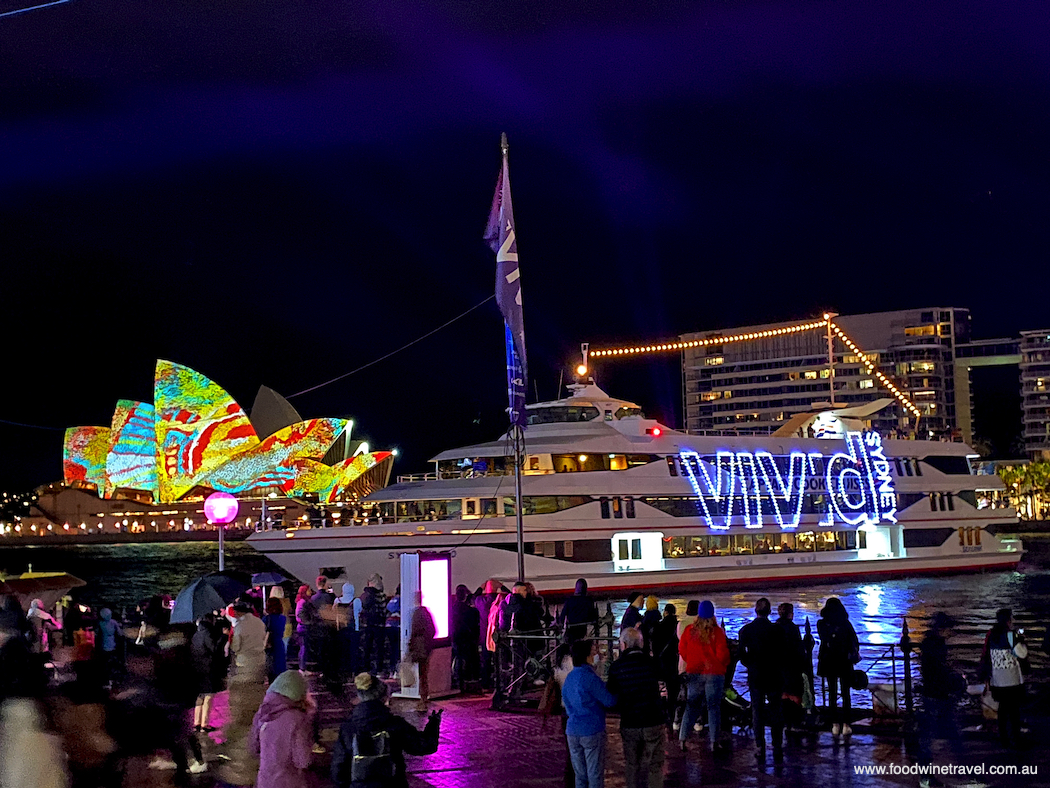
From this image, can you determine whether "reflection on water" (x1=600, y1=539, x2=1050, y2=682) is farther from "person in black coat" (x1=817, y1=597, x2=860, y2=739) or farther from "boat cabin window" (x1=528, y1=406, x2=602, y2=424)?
"boat cabin window" (x1=528, y1=406, x2=602, y2=424)

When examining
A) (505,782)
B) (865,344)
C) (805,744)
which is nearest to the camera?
(505,782)

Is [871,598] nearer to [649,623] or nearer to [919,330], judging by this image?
[649,623]

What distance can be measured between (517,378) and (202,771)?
9.58 metres

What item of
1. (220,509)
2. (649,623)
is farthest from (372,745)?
(220,509)

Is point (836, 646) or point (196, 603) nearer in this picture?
point (836, 646)

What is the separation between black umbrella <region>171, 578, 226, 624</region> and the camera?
594 inches

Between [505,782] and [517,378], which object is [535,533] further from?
[505,782]

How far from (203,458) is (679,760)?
134m

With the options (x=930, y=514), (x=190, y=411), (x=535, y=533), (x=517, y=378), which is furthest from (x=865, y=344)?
(x=517, y=378)

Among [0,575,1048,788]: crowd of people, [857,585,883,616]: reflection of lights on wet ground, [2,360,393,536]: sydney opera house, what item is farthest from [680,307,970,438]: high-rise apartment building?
[0,575,1048,788]: crowd of people

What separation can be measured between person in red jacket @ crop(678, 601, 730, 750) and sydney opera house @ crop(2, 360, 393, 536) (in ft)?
399

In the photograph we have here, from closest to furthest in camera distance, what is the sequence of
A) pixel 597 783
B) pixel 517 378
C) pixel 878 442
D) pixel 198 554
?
pixel 597 783, pixel 517 378, pixel 878 442, pixel 198 554

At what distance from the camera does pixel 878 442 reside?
4603 cm

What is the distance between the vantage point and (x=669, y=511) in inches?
1549
